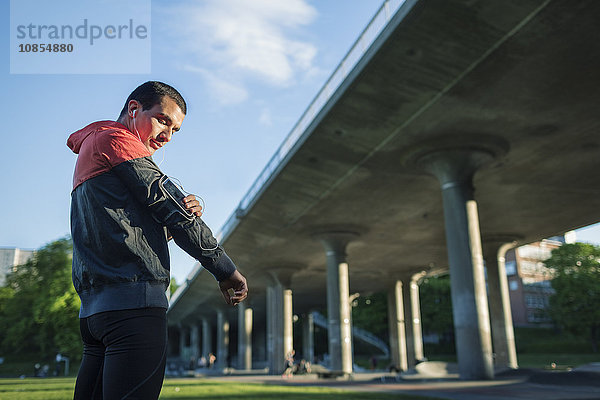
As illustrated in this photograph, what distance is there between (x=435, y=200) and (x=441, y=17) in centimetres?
1762

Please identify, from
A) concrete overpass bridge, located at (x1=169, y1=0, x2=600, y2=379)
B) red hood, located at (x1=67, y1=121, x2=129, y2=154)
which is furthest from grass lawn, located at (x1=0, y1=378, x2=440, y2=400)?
red hood, located at (x1=67, y1=121, x2=129, y2=154)

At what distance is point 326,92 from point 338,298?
61.8 ft

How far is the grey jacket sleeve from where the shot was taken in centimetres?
219

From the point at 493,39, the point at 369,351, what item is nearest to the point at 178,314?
the point at 369,351

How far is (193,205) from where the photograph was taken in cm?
229

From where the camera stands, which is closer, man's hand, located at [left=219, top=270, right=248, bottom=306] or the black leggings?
the black leggings

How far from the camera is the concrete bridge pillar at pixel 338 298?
3478cm

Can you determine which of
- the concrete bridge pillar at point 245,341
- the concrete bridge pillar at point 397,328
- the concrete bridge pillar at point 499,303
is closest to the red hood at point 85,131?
the concrete bridge pillar at point 499,303

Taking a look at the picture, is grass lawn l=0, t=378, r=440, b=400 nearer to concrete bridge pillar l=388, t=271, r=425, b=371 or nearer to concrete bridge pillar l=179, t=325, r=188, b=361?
concrete bridge pillar l=388, t=271, r=425, b=371

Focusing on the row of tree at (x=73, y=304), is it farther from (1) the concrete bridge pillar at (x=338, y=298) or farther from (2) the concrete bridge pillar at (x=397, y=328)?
(1) the concrete bridge pillar at (x=338, y=298)

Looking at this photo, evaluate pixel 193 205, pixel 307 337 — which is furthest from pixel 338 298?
pixel 307 337

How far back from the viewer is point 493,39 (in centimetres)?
1507

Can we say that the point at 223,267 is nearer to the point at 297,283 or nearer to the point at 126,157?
the point at 126,157

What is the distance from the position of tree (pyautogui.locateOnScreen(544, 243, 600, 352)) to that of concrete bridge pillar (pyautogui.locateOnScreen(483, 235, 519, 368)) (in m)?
25.7
